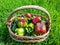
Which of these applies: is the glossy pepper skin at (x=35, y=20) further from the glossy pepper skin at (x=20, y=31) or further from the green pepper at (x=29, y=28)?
the glossy pepper skin at (x=20, y=31)

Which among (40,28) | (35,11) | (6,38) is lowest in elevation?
(6,38)

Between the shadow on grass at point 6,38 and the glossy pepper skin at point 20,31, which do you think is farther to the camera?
the shadow on grass at point 6,38

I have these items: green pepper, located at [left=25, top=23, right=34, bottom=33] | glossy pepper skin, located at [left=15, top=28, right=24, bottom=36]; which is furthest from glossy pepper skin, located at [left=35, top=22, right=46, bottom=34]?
glossy pepper skin, located at [left=15, top=28, right=24, bottom=36]

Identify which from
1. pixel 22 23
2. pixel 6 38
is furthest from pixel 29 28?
pixel 6 38

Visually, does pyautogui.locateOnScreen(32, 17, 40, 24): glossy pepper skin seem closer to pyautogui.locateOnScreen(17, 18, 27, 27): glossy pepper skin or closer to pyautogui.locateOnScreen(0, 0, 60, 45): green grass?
pyautogui.locateOnScreen(17, 18, 27, 27): glossy pepper skin

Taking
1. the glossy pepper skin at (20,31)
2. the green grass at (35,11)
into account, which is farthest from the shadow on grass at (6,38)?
the glossy pepper skin at (20,31)

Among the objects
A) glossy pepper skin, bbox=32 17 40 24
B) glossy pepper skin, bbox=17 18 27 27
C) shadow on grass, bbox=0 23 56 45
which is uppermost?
glossy pepper skin, bbox=32 17 40 24

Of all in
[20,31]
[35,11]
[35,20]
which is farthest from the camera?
[35,11]

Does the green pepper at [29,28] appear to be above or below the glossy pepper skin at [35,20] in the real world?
below

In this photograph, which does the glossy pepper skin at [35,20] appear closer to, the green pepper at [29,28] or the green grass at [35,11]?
the green pepper at [29,28]

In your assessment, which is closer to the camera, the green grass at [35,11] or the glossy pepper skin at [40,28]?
the glossy pepper skin at [40,28]

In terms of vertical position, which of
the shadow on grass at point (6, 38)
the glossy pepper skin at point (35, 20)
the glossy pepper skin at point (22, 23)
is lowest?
the shadow on grass at point (6, 38)

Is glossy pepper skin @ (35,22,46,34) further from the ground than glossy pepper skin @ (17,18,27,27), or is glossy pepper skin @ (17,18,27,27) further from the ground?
glossy pepper skin @ (17,18,27,27)

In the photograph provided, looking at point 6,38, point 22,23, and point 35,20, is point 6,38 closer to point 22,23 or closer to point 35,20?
point 22,23
